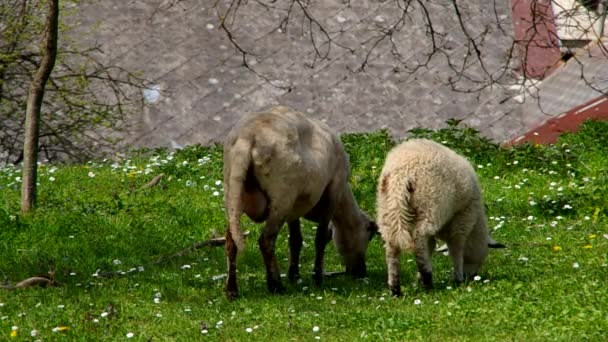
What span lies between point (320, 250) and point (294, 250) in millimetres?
220

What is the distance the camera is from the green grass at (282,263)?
7621 millimetres

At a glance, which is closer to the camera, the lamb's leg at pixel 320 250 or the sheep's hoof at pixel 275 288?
the sheep's hoof at pixel 275 288

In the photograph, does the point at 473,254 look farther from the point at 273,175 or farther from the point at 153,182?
the point at 153,182

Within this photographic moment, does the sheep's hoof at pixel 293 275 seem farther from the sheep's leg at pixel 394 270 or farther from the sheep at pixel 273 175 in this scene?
the sheep's leg at pixel 394 270

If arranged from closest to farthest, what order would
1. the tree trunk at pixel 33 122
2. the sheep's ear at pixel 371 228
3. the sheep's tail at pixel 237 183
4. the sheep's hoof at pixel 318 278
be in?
the sheep's tail at pixel 237 183 < the sheep's hoof at pixel 318 278 < the sheep's ear at pixel 371 228 < the tree trunk at pixel 33 122

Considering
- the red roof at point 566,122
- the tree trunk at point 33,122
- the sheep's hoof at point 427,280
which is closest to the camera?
the sheep's hoof at point 427,280

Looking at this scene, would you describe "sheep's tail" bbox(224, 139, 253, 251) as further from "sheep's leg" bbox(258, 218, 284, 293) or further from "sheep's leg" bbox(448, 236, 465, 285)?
"sheep's leg" bbox(448, 236, 465, 285)

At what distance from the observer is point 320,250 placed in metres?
9.73

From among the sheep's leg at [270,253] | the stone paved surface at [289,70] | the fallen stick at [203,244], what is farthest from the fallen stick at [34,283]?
the stone paved surface at [289,70]

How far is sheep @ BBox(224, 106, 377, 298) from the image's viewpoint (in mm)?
8766

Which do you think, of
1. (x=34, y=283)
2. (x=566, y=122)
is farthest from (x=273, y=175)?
(x=566, y=122)

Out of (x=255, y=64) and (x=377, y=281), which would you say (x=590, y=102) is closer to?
(x=255, y=64)

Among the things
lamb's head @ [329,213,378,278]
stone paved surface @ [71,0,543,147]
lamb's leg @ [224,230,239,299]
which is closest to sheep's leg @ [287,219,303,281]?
lamb's head @ [329,213,378,278]

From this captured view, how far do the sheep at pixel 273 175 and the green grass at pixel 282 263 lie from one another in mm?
342
